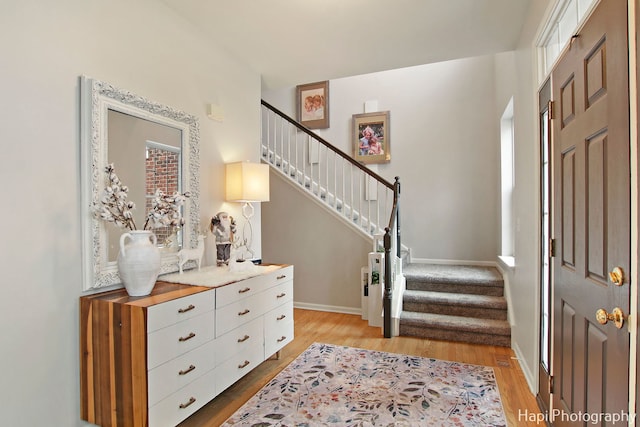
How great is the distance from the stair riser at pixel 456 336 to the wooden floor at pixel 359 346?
6 cm

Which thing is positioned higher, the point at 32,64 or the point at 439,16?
the point at 439,16

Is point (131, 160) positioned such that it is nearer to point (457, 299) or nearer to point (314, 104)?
point (457, 299)

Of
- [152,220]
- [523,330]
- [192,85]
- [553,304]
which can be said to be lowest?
[523,330]

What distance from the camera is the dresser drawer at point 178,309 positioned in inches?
66.4

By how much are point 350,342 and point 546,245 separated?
1.98 meters

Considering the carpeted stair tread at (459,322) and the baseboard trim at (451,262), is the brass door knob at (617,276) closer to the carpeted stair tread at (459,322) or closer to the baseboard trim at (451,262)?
the carpeted stair tread at (459,322)

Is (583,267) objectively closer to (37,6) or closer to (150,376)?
(150,376)

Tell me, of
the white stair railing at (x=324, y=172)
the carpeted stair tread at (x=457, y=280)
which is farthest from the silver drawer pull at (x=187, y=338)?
the white stair railing at (x=324, y=172)

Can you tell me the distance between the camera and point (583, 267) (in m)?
1.49

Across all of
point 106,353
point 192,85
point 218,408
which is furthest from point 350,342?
point 192,85

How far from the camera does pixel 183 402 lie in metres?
1.86

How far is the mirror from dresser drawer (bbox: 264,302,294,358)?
0.85m

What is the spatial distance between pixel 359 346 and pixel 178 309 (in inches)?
78.1

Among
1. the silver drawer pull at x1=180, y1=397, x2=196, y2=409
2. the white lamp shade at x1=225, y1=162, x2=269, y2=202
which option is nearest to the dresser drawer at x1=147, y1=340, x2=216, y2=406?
the silver drawer pull at x1=180, y1=397, x2=196, y2=409
